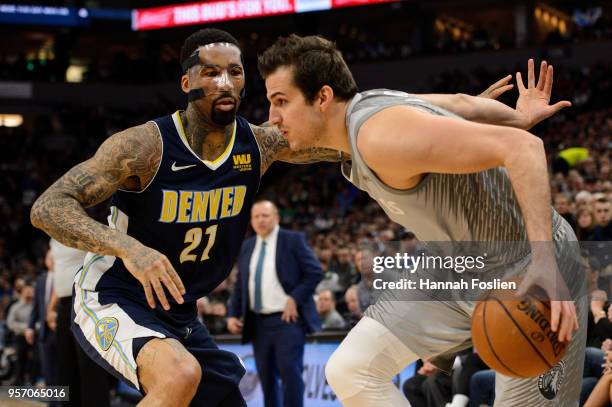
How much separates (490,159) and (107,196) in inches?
72.2

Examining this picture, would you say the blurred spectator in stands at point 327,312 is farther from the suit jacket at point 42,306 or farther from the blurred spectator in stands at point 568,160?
the blurred spectator in stands at point 568,160

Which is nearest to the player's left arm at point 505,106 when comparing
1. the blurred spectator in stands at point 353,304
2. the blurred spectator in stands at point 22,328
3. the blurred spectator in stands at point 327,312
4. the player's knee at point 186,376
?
the player's knee at point 186,376

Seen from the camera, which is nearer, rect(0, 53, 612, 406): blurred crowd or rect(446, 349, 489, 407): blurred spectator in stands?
rect(446, 349, 489, 407): blurred spectator in stands

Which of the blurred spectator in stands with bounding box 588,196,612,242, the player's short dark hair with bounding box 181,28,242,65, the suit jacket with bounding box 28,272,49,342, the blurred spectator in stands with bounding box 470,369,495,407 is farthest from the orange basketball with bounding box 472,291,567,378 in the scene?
the suit jacket with bounding box 28,272,49,342

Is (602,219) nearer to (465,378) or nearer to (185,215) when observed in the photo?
(465,378)

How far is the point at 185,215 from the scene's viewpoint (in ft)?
13.5

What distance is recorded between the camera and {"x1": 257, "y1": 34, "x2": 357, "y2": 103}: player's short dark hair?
3.29 m

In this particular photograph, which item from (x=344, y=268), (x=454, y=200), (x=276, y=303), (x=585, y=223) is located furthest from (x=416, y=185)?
(x=344, y=268)

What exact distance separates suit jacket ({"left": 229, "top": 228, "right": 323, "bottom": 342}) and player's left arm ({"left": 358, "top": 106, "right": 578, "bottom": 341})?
4.69 m

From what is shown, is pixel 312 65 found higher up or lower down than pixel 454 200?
Result: higher up

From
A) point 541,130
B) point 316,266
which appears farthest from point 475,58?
point 316,266

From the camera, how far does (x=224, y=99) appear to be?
4.29m

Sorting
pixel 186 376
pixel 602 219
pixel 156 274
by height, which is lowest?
pixel 186 376

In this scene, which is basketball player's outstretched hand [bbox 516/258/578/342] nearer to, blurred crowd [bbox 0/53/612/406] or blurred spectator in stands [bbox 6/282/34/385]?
blurred crowd [bbox 0/53/612/406]
